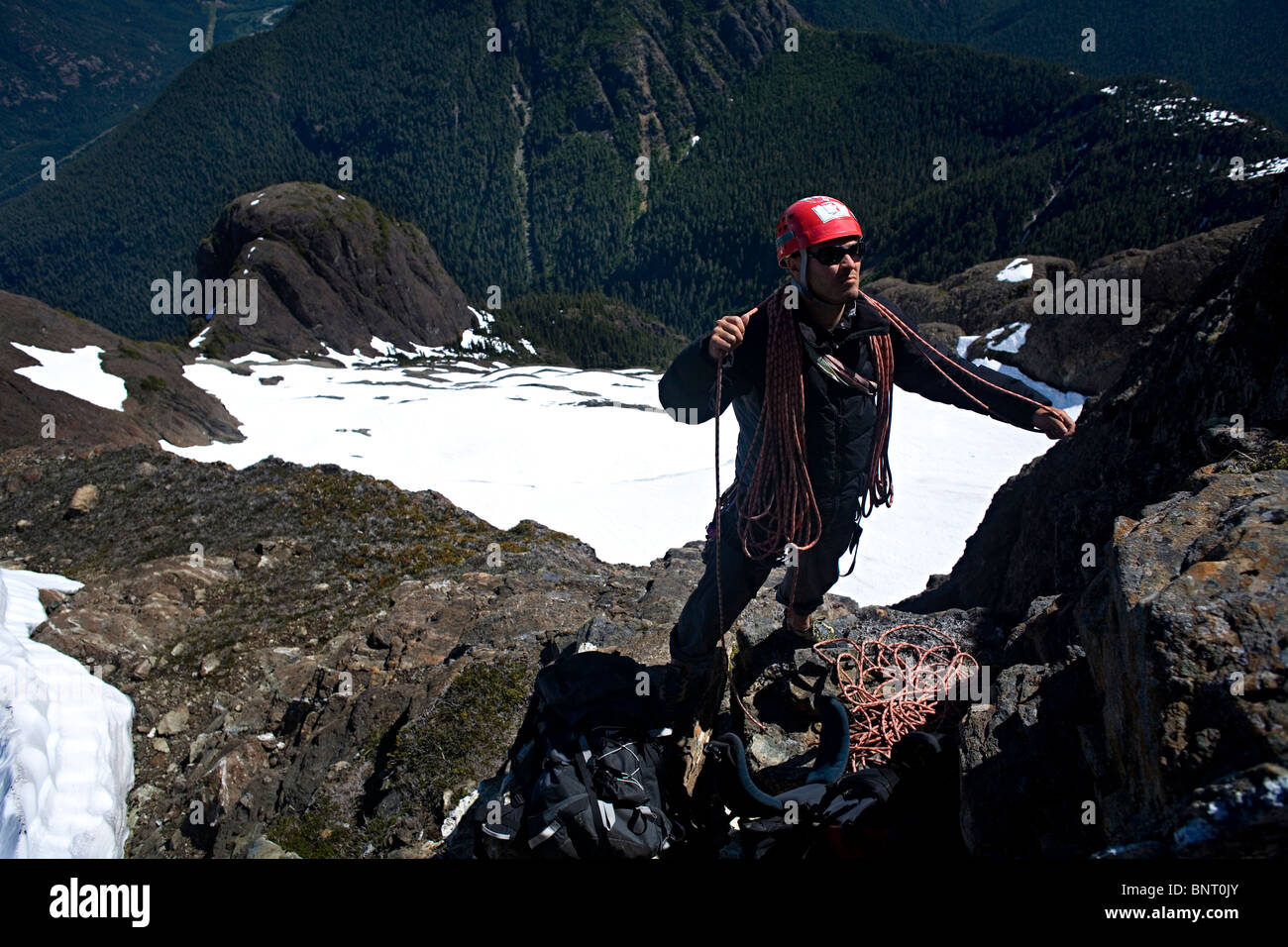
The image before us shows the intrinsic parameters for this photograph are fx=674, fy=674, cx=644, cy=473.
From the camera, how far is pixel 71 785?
460cm

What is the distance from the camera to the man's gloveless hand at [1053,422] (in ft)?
13.0

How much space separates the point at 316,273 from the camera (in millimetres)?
66188

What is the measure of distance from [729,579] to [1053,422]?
83.9 inches

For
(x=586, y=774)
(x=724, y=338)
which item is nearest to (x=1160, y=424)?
(x=724, y=338)

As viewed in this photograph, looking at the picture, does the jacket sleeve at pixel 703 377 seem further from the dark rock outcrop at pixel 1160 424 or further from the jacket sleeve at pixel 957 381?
the dark rock outcrop at pixel 1160 424

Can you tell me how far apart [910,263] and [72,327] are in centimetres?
11138

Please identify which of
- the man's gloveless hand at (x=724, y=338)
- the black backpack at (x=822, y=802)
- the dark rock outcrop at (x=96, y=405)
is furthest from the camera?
the dark rock outcrop at (x=96, y=405)

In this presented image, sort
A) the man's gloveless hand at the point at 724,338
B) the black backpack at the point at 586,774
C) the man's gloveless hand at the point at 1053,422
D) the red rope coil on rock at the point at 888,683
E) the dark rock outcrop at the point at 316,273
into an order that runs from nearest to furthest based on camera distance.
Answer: the black backpack at the point at 586,774
the man's gloveless hand at the point at 724,338
the man's gloveless hand at the point at 1053,422
the red rope coil on rock at the point at 888,683
the dark rock outcrop at the point at 316,273

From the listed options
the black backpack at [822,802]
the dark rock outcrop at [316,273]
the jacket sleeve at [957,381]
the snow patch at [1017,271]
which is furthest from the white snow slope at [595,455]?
the dark rock outcrop at [316,273]

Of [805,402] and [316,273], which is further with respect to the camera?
[316,273]

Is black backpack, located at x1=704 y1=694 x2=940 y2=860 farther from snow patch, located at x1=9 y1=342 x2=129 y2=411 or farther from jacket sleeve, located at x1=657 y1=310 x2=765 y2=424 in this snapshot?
snow patch, located at x1=9 y1=342 x2=129 y2=411

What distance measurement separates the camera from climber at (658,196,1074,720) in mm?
3705

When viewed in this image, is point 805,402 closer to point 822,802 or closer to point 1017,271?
point 822,802
